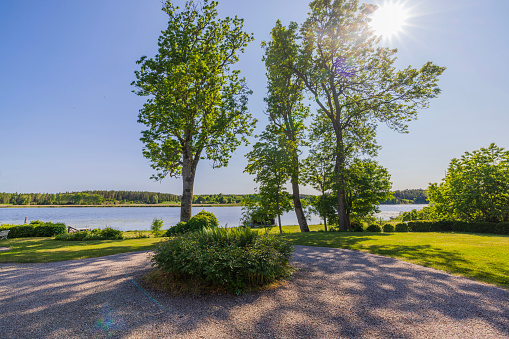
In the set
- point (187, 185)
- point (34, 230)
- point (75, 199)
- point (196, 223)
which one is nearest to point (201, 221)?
point (196, 223)

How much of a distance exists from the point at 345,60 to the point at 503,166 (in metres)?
15.9

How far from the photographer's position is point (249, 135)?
1936 centimetres

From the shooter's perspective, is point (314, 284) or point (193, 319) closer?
point (193, 319)

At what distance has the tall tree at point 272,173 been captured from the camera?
1762 centimetres

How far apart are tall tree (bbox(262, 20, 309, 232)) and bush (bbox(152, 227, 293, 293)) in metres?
12.7

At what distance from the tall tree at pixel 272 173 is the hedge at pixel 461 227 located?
41.8ft

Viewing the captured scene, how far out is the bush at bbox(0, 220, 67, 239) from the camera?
16237 millimetres

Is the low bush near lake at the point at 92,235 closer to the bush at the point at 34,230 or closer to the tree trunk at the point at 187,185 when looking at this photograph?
the bush at the point at 34,230

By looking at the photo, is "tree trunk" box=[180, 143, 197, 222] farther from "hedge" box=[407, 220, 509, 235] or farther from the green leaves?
"hedge" box=[407, 220, 509, 235]

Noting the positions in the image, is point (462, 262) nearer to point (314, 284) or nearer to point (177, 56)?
point (314, 284)

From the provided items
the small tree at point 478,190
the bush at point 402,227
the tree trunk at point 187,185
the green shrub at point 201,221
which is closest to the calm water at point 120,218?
the green shrub at point 201,221

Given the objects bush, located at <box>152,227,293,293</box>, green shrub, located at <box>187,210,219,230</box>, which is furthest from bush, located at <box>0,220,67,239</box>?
bush, located at <box>152,227,293,293</box>

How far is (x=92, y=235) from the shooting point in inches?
603

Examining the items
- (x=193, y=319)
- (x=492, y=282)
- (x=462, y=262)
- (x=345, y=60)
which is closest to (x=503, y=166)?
(x=345, y=60)
